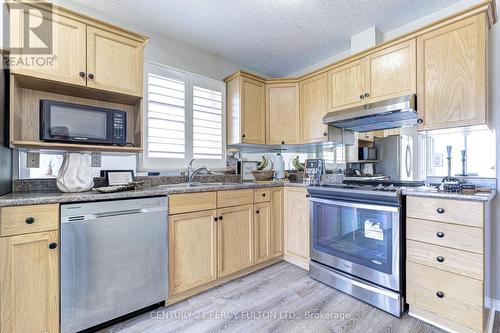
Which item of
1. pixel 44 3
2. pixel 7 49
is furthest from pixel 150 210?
pixel 44 3

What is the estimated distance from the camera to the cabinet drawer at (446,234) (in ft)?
4.69

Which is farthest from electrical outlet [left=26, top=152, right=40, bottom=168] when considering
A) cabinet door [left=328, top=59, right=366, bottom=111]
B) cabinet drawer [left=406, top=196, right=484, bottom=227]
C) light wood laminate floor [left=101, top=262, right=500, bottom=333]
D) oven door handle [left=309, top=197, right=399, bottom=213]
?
cabinet drawer [left=406, top=196, right=484, bottom=227]

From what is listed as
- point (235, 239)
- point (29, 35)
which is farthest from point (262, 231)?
point (29, 35)

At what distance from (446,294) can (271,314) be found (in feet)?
3.99

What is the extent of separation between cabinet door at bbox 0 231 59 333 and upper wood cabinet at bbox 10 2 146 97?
1126 mm

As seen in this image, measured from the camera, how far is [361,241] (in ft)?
6.59

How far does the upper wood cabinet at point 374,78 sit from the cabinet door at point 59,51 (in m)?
2.40

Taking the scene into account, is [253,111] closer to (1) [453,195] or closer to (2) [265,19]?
(2) [265,19]

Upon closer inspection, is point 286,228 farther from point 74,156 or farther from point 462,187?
point 74,156

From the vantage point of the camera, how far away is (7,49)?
1.52m

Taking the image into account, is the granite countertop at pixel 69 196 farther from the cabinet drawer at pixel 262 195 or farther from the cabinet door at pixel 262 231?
the cabinet door at pixel 262 231

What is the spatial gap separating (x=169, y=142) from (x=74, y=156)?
0.93m

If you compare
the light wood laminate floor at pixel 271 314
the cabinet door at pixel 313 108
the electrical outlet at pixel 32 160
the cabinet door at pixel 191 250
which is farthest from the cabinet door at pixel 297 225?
the electrical outlet at pixel 32 160

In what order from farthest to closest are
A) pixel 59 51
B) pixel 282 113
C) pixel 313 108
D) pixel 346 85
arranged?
pixel 282 113
pixel 313 108
pixel 346 85
pixel 59 51
